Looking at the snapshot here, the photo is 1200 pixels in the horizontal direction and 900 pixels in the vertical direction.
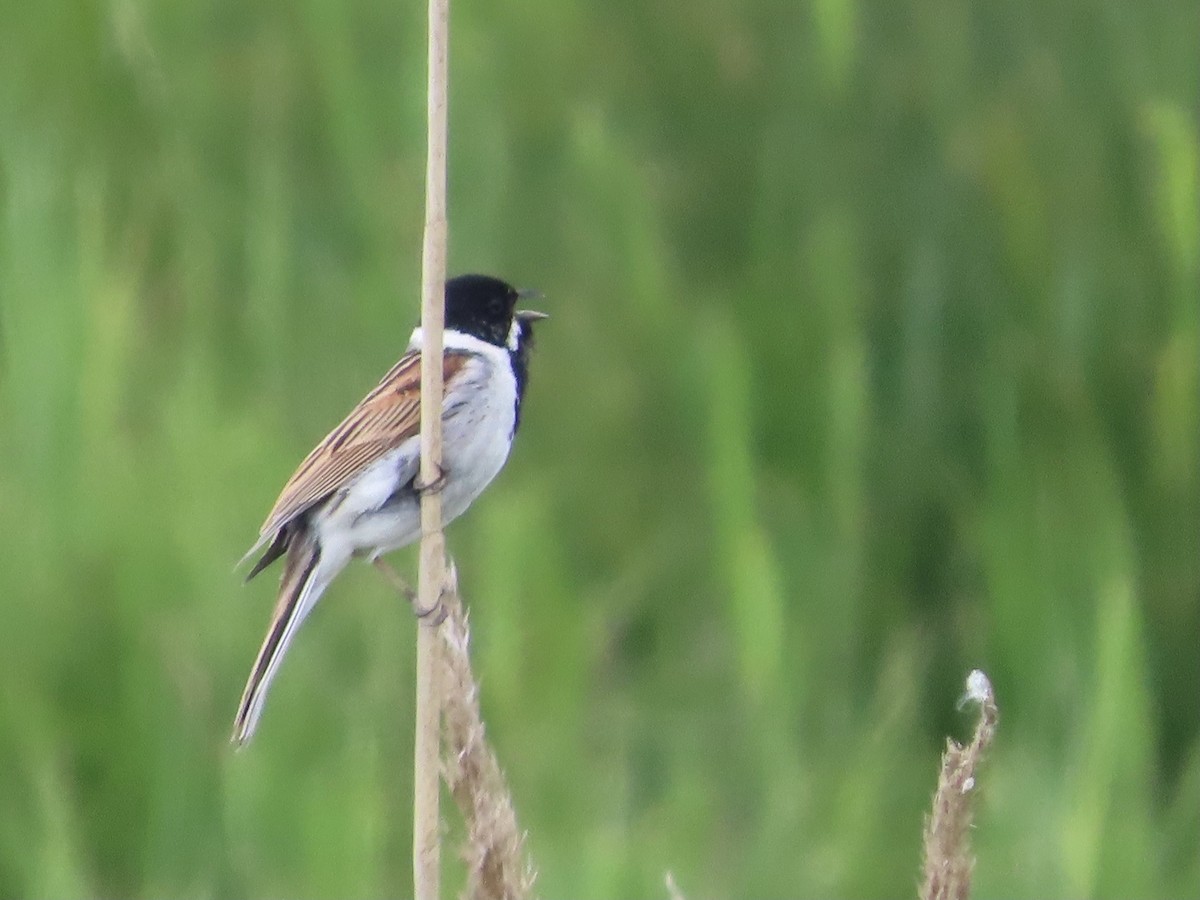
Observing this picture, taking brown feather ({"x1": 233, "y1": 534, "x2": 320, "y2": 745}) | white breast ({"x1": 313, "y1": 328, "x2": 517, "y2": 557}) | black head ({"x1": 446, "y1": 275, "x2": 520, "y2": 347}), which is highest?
black head ({"x1": 446, "y1": 275, "x2": 520, "y2": 347})

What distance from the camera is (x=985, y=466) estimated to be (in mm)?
3988

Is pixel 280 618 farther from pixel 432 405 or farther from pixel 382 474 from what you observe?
pixel 432 405

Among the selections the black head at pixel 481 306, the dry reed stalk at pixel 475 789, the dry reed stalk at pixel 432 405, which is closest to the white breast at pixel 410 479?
the black head at pixel 481 306

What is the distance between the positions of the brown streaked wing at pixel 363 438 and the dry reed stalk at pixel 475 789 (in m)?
1.00

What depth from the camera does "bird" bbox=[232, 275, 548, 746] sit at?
2.79m

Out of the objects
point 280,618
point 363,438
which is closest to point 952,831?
point 280,618

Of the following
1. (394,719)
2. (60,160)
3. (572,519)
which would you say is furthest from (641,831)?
(60,160)

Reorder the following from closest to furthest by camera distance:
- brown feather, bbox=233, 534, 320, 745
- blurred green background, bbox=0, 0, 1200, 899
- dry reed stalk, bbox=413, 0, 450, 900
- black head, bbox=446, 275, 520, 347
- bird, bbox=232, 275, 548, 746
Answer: dry reed stalk, bbox=413, 0, 450, 900
brown feather, bbox=233, 534, 320, 745
bird, bbox=232, 275, 548, 746
black head, bbox=446, 275, 520, 347
blurred green background, bbox=0, 0, 1200, 899

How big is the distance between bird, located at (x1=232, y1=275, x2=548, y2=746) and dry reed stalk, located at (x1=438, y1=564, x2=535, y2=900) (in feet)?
2.86

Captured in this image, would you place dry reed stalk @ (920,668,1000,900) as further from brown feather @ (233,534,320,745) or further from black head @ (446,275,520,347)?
black head @ (446,275,520,347)

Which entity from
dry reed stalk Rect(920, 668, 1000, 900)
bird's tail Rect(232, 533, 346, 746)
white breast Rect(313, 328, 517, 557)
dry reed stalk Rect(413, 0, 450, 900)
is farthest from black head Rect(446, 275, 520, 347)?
dry reed stalk Rect(920, 668, 1000, 900)

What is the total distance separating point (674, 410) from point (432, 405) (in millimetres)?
2089

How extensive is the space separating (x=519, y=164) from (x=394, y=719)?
4.30 feet

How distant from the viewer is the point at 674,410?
408cm
